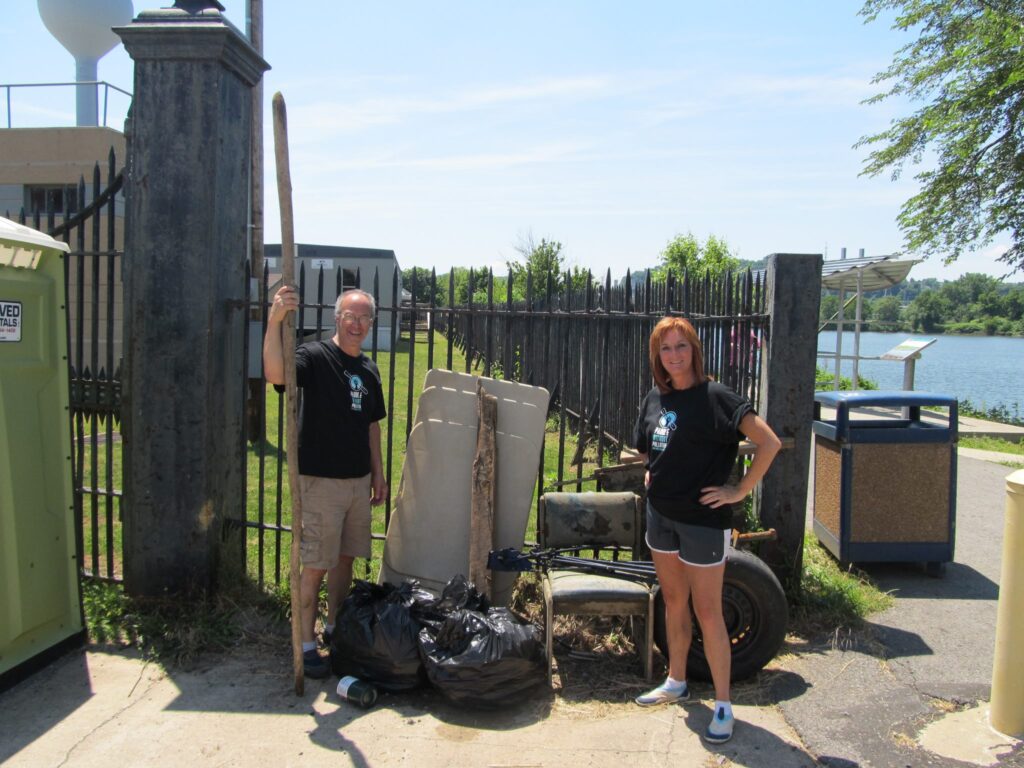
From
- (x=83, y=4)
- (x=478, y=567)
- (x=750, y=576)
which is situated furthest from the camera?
(x=83, y=4)

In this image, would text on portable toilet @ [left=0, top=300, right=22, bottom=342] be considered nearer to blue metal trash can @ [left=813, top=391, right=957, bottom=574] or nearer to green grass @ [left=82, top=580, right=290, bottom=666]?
green grass @ [left=82, top=580, right=290, bottom=666]

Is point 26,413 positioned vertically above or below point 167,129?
below

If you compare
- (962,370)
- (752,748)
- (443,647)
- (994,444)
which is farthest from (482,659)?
(962,370)

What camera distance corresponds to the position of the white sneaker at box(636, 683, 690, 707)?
3836mm

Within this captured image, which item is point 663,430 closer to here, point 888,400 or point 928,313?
point 888,400

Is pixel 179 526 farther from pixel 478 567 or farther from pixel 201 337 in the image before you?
pixel 478 567

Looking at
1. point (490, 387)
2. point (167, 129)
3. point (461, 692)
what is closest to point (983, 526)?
point (490, 387)

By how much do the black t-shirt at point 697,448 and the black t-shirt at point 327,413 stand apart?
150 cm

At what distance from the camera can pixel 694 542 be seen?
361 cm

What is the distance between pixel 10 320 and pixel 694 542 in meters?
3.53

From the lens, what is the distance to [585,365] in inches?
210

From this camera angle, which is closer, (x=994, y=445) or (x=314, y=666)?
(x=314, y=666)

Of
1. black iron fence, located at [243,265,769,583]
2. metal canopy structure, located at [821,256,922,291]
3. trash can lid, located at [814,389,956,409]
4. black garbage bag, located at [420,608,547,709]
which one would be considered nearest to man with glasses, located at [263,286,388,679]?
black iron fence, located at [243,265,769,583]

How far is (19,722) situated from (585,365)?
3653 mm
